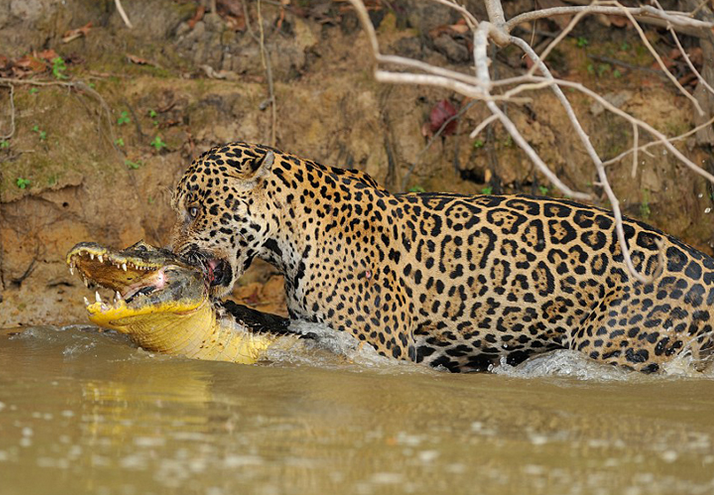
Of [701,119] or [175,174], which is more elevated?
[701,119]

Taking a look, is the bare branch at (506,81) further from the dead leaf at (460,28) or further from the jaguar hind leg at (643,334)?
the dead leaf at (460,28)

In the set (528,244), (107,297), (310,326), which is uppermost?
(528,244)

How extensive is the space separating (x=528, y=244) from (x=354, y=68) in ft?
14.3

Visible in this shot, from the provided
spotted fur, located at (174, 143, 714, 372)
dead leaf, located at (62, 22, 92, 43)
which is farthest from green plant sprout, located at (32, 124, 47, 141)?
spotted fur, located at (174, 143, 714, 372)

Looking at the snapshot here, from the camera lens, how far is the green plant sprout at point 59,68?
1053 centimetres

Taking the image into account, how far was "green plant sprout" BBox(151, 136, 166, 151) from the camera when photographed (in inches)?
413

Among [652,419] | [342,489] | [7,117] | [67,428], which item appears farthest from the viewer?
[7,117]

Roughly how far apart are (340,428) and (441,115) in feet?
20.9

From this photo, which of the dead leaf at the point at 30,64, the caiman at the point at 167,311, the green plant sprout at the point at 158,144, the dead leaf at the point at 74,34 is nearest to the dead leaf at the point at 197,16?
the dead leaf at the point at 74,34

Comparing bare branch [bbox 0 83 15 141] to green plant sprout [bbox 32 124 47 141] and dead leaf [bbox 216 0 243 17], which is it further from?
dead leaf [bbox 216 0 243 17]

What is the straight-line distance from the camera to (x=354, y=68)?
11406 mm

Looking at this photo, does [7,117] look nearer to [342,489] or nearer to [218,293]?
[218,293]

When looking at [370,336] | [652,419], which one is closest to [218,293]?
[370,336]

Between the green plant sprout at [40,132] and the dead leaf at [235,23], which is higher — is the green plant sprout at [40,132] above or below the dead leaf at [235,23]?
below
